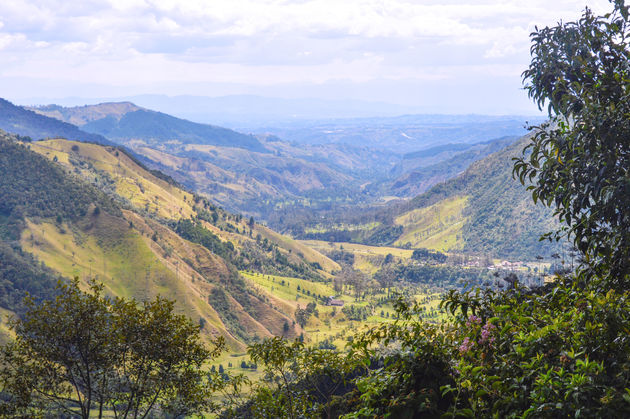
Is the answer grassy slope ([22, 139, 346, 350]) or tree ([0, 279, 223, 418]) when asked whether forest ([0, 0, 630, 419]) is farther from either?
grassy slope ([22, 139, 346, 350])

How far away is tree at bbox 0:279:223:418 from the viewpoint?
2003 centimetres

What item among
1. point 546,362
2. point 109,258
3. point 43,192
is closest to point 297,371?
point 546,362

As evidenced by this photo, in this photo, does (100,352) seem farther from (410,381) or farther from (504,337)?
(504,337)

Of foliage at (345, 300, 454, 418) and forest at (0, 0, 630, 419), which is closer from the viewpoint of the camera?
forest at (0, 0, 630, 419)

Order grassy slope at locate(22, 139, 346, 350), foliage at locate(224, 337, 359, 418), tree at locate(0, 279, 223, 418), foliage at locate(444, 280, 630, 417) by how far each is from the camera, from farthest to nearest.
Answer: grassy slope at locate(22, 139, 346, 350) → tree at locate(0, 279, 223, 418) → foliage at locate(224, 337, 359, 418) → foliage at locate(444, 280, 630, 417)

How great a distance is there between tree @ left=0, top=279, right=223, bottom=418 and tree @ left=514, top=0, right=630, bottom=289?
588 inches

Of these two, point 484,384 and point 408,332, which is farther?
point 408,332

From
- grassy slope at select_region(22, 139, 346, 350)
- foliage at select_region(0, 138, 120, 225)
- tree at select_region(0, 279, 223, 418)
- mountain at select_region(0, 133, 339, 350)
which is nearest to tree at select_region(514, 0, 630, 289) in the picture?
tree at select_region(0, 279, 223, 418)

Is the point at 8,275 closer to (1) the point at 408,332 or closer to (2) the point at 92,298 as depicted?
(2) the point at 92,298

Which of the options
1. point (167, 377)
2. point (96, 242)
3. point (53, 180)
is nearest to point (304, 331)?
point (96, 242)

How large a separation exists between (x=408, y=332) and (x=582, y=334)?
4208mm

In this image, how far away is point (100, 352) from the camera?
20.8 m

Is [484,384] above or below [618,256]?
below

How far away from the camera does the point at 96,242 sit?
558 ft
